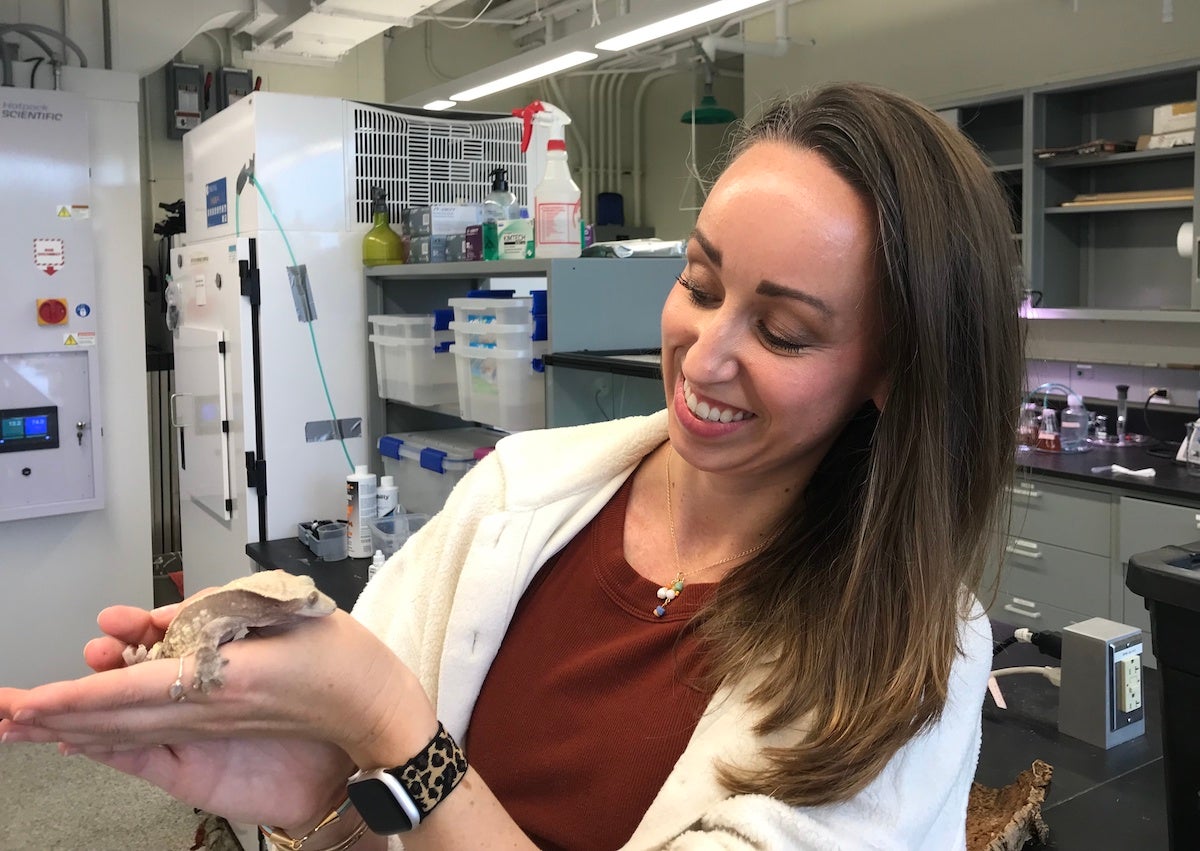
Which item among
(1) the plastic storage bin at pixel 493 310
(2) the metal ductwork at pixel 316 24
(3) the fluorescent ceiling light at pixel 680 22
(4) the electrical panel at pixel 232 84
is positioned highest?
(2) the metal ductwork at pixel 316 24

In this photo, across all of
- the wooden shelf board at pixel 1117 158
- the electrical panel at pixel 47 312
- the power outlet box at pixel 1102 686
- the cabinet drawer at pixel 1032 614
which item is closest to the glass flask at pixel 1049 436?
the cabinet drawer at pixel 1032 614

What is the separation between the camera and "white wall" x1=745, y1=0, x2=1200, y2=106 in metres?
4.08

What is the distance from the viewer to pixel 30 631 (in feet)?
12.2

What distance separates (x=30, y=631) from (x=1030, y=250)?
13.8 ft

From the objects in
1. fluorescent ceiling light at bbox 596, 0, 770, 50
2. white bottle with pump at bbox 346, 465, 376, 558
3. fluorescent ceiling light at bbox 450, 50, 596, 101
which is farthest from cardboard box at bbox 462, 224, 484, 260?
fluorescent ceiling light at bbox 450, 50, 596, 101

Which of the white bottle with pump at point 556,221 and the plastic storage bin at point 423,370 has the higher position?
the white bottle with pump at point 556,221

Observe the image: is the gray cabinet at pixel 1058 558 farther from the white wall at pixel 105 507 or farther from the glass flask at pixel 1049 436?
the white wall at pixel 105 507

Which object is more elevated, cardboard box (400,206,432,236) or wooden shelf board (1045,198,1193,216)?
wooden shelf board (1045,198,1193,216)

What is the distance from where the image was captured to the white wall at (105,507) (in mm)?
3721

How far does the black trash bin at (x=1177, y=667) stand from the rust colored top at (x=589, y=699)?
49cm

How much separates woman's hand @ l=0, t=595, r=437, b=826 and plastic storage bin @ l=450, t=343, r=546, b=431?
163 centimetres

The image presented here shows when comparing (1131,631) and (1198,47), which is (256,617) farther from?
Result: (1198,47)

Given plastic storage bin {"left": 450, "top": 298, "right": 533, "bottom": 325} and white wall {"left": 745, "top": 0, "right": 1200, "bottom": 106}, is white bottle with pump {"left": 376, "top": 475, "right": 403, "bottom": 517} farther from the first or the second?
white wall {"left": 745, "top": 0, "right": 1200, "bottom": 106}

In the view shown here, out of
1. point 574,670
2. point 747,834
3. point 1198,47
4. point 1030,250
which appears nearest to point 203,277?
point 574,670
